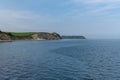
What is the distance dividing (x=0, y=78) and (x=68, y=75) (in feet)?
39.2

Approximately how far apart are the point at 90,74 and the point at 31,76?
10.8 meters

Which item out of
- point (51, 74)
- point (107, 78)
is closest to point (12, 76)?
point (51, 74)

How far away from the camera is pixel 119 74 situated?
40656 mm

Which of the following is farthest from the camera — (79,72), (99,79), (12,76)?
(79,72)

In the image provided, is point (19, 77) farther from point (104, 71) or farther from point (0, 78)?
point (104, 71)

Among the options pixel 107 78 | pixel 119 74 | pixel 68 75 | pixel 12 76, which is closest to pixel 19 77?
pixel 12 76

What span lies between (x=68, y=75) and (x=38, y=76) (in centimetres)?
543

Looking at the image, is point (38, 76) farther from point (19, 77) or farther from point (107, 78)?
point (107, 78)

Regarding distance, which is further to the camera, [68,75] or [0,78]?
[68,75]

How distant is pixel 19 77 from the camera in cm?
3859

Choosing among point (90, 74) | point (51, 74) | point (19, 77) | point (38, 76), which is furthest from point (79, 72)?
point (19, 77)

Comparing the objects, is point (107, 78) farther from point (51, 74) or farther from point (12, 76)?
point (12, 76)

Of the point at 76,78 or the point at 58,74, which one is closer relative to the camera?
the point at 76,78

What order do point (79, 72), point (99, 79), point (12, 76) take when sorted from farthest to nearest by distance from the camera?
point (79, 72) → point (12, 76) → point (99, 79)
